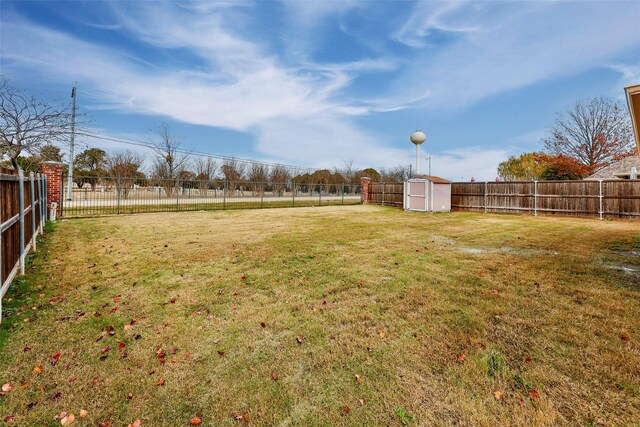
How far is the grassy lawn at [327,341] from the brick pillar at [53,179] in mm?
7182

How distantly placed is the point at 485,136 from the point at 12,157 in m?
30.4

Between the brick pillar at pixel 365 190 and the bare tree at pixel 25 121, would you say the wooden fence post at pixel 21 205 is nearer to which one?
the bare tree at pixel 25 121

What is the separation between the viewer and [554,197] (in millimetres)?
13273

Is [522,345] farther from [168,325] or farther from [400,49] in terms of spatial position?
[400,49]

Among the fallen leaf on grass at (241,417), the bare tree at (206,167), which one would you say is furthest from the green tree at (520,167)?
the fallen leaf on grass at (241,417)

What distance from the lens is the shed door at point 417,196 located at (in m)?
16.1

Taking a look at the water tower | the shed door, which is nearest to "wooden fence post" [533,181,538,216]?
the shed door

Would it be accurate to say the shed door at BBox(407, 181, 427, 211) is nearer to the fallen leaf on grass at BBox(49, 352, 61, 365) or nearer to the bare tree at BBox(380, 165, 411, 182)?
the fallen leaf on grass at BBox(49, 352, 61, 365)

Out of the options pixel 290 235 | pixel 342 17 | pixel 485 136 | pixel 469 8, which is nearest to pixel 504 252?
pixel 290 235

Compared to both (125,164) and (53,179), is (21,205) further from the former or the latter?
(125,164)

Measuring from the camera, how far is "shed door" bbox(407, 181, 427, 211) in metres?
16.1

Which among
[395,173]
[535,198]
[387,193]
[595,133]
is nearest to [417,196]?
[387,193]

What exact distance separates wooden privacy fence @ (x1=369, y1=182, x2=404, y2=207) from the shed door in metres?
1.86

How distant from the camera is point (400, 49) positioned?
11773 millimetres
